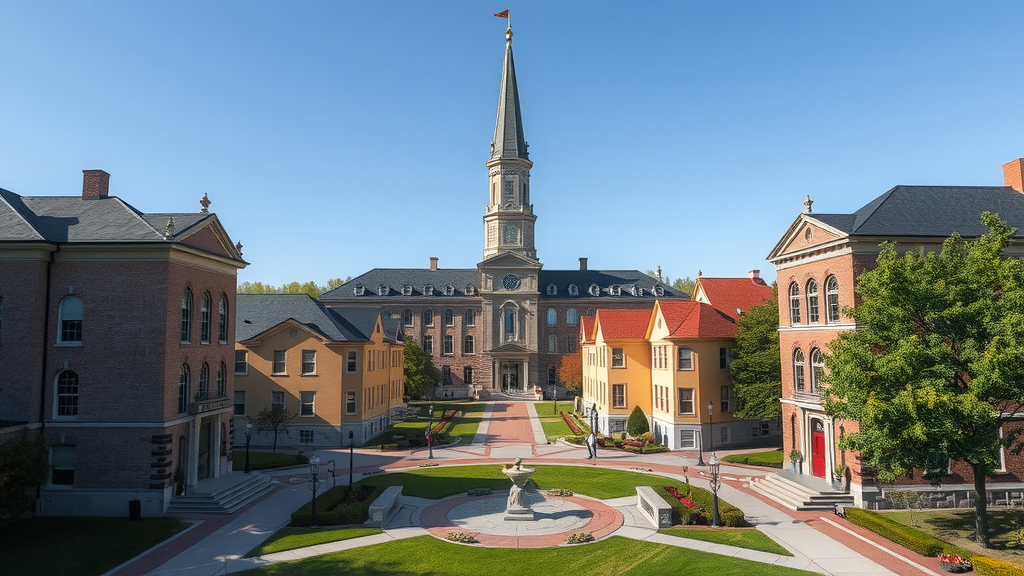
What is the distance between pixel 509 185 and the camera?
3344 inches

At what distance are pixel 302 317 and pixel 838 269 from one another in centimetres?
3367

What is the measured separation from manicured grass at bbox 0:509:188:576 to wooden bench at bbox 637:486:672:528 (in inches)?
680

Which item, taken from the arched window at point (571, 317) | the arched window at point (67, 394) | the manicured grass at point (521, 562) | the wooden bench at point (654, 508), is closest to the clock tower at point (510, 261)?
the arched window at point (571, 317)

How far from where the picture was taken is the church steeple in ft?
277

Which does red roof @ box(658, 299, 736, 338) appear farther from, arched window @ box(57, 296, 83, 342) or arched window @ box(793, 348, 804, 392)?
arched window @ box(57, 296, 83, 342)

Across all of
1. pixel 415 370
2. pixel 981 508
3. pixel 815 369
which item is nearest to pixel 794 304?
pixel 815 369

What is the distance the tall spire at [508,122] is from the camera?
279 feet

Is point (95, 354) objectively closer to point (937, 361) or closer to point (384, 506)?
point (384, 506)

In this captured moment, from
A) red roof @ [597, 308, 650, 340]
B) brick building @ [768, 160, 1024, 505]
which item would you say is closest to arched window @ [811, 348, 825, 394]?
brick building @ [768, 160, 1024, 505]

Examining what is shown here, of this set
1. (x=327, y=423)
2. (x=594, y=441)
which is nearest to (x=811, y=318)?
(x=594, y=441)

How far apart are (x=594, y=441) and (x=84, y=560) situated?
2572 centimetres

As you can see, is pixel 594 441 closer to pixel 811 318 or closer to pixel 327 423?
pixel 811 318

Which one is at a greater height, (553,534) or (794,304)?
(794,304)

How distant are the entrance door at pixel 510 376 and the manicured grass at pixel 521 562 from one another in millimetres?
61562
